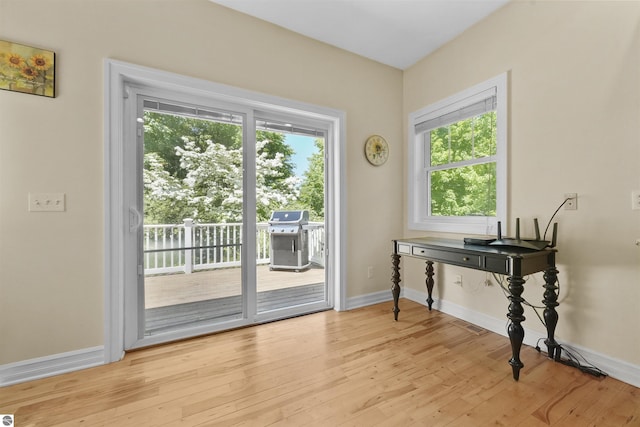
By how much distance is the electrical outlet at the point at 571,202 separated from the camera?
71.5 inches

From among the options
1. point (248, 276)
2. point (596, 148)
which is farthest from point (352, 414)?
point (596, 148)

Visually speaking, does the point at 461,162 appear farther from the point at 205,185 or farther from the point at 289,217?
the point at 205,185

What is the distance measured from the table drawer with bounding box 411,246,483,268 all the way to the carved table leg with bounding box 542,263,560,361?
478 millimetres

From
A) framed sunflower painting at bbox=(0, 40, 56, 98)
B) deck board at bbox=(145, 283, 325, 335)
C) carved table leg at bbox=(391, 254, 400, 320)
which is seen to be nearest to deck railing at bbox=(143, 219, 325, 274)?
deck board at bbox=(145, 283, 325, 335)

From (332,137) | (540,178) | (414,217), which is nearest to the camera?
(540,178)

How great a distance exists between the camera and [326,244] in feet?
9.50

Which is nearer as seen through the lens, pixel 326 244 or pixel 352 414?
pixel 352 414

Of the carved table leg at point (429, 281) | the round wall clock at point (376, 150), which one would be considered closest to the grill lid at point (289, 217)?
the round wall clock at point (376, 150)

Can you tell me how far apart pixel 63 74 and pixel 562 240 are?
3.63 m

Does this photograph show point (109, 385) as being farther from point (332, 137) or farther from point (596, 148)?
point (596, 148)

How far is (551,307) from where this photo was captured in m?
1.82

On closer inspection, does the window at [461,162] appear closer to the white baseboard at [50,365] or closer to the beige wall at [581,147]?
the beige wall at [581,147]

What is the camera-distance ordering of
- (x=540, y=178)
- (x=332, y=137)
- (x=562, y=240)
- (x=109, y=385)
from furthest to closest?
(x=332, y=137)
(x=540, y=178)
(x=562, y=240)
(x=109, y=385)

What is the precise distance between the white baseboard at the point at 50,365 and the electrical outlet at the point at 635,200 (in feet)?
11.7
